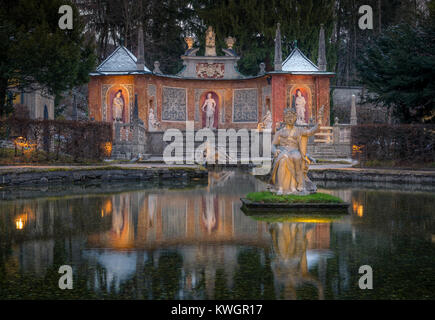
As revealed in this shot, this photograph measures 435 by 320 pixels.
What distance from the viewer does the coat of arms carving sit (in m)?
39.0

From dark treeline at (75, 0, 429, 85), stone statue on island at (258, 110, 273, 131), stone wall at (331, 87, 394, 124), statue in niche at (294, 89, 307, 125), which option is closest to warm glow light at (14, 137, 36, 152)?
stone statue on island at (258, 110, 273, 131)

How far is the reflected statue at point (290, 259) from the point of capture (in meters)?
5.73

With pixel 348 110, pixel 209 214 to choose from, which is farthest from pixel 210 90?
pixel 209 214

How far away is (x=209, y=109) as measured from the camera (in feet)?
127

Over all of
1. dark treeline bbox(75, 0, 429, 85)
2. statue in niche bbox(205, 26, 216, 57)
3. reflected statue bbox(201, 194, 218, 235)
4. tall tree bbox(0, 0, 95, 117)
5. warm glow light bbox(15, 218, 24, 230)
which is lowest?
reflected statue bbox(201, 194, 218, 235)

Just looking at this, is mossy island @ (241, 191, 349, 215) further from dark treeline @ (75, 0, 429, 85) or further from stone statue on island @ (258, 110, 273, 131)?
dark treeline @ (75, 0, 429, 85)

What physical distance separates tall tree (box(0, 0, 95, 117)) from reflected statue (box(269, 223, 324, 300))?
16460 millimetres

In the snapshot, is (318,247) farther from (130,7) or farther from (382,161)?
(130,7)

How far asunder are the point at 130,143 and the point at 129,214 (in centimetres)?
1910

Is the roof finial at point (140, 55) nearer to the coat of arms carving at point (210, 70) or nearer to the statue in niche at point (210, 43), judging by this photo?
the coat of arms carving at point (210, 70)

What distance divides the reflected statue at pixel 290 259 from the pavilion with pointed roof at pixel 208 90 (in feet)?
87.2

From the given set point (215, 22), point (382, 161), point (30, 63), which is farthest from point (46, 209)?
point (215, 22)

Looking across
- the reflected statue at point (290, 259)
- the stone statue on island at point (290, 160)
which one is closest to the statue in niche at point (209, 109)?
the stone statue on island at point (290, 160)

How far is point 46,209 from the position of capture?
11.7 m
